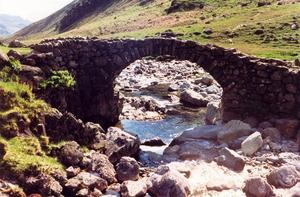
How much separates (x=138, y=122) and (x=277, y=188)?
15878 millimetres

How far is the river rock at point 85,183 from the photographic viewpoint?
712 inches

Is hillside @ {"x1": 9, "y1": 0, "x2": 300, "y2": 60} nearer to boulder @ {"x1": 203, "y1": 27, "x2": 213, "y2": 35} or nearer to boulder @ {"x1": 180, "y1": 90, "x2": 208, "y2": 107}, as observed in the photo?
boulder @ {"x1": 203, "y1": 27, "x2": 213, "y2": 35}

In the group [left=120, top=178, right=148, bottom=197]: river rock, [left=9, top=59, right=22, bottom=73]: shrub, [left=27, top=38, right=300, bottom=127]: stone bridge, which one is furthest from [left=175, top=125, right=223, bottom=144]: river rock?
[left=9, top=59, right=22, bottom=73]: shrub

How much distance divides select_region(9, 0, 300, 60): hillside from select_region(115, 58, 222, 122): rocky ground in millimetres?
5353

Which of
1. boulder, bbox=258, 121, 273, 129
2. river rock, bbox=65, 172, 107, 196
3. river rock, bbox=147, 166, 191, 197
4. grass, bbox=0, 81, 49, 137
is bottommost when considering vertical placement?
boulder, bbox=258, 121, 273, 129

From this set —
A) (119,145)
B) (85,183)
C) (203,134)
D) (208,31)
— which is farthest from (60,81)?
(208,31)

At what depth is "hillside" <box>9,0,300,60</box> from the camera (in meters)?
54.4

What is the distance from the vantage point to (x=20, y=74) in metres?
22.6

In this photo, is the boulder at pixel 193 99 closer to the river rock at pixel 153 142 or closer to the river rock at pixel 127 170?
the river rock at pixel 153 142

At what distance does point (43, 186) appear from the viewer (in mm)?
17406

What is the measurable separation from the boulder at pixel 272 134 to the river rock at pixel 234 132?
0.71 metres

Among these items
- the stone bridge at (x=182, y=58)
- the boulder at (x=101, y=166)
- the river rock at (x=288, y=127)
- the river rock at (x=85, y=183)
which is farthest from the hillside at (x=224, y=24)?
the river rock at (x=85, y=183)

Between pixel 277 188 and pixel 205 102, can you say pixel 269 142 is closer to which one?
pixel 277 188

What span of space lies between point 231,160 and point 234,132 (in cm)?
414
